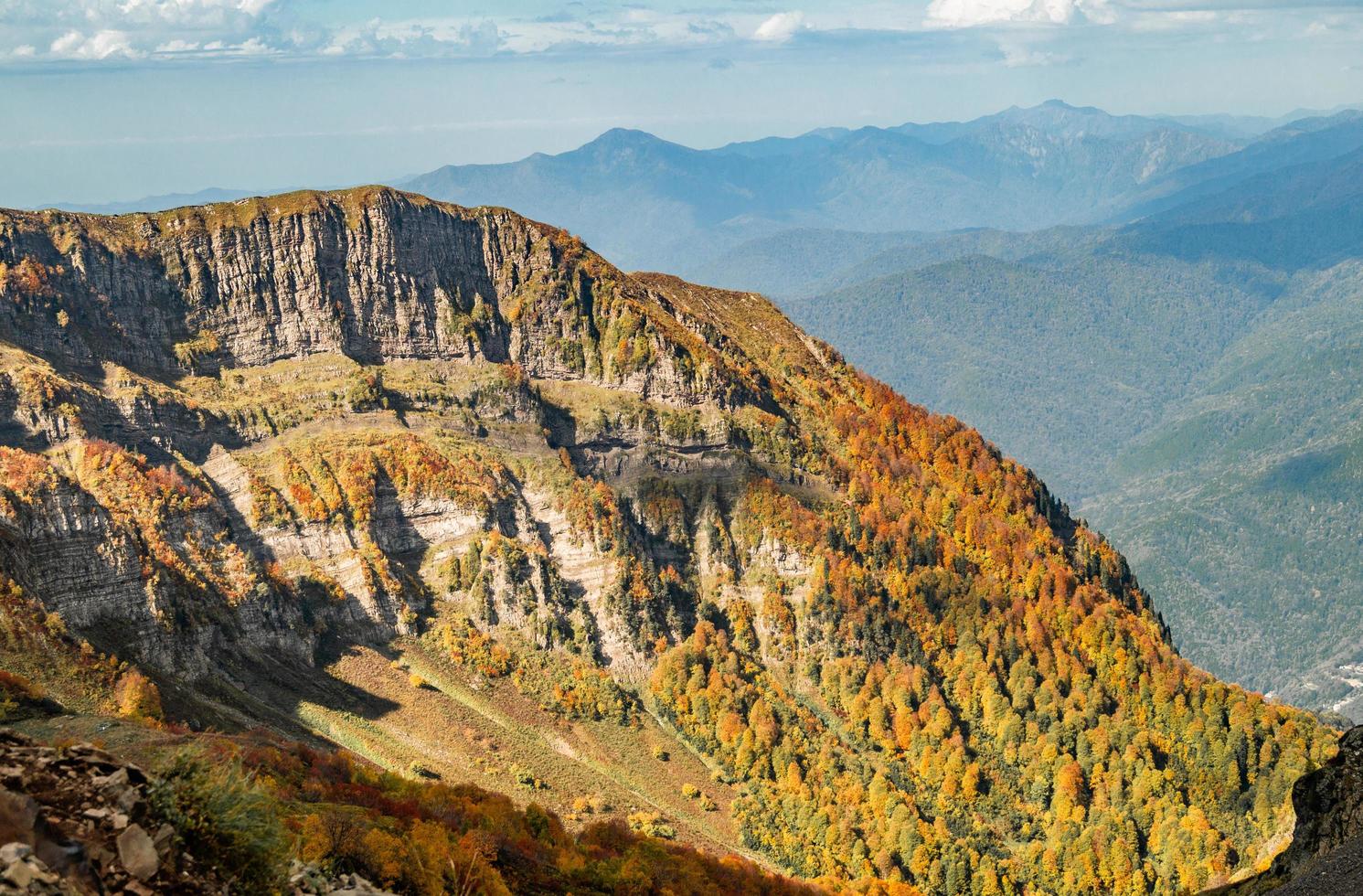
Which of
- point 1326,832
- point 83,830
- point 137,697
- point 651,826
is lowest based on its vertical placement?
point 651,826

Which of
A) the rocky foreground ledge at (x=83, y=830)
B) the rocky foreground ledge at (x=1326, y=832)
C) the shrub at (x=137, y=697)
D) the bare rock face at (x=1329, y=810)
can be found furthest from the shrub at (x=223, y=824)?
the shrub at (x=137, y=697)

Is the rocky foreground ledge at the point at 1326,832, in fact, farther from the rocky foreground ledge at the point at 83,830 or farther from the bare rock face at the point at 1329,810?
the rocky foreground ledge at the point at 83,830

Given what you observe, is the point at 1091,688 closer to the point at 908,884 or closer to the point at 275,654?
the point at 908,884

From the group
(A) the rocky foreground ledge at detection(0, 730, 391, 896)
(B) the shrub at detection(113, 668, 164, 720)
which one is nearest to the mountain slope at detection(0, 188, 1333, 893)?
(B) the shrub at detection(113, 668, 164, 720)

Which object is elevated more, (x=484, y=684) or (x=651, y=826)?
(x=484, y=684)

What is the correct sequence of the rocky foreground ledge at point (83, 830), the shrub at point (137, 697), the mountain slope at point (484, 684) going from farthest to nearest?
the mountain slope at point (484, 684)
the shrub at point (137, 697)
the rocky foreground ledge at point (83, 830)

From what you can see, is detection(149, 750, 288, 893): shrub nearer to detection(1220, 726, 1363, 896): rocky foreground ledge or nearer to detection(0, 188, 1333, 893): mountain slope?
detection(1220, 726, 1363, 896): rocky foreground ledge

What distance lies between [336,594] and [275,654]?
1757cm

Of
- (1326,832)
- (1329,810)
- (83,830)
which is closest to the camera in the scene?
(83,830)

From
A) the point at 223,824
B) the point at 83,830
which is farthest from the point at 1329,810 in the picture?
the point at 83,830

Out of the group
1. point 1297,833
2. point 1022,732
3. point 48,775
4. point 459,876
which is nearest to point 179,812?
point 48,775

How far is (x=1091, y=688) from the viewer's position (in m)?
199

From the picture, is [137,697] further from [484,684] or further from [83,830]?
[83,830]

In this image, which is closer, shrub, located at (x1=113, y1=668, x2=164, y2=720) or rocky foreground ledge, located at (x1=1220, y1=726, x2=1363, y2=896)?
rocky foreground ledge, located at (x1=1220, y1=726, x2=1363, y2=896)
